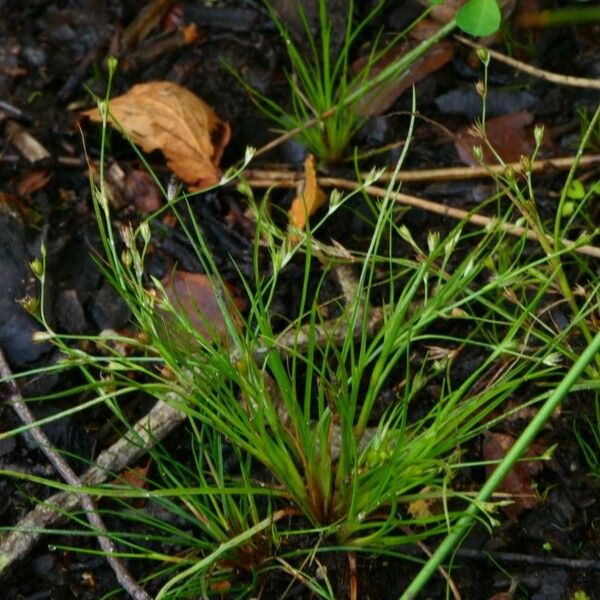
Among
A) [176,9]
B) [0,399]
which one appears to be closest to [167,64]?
[176,9]

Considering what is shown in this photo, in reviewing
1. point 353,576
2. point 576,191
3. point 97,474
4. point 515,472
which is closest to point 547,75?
point 576,191

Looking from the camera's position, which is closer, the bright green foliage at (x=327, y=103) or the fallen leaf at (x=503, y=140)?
the bright green foliage at (x=327, y=103)

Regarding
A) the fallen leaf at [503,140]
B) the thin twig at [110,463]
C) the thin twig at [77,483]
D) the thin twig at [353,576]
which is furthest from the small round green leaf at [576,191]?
the thin twig at [77,483]

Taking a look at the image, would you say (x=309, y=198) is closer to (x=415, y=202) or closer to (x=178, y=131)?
(x=415, y=202)

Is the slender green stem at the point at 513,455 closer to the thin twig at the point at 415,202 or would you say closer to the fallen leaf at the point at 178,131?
the thin twig at the point at 415,202

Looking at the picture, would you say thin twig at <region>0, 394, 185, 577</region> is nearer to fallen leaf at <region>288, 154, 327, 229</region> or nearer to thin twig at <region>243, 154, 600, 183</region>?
fallen leaf at <region>288, 154, 327, 229</region>

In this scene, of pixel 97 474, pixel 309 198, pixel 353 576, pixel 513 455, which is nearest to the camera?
pixel 513 455

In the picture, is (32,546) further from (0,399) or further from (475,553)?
(475,553)
